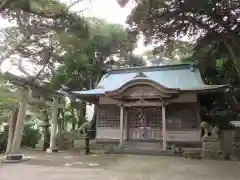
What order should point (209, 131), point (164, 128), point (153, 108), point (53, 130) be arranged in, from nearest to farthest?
point (209, 131)
point (164, 128)
point (53, 130)
point (153, 108)

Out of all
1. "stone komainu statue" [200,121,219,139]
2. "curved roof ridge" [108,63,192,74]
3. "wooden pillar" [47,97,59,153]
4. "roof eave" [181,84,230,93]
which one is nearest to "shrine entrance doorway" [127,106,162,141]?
"roof eave" [181,84,230,93]

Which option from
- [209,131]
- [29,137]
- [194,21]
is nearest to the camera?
[194,21]

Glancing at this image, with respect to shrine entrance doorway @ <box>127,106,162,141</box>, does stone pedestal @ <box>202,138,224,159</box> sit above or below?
below

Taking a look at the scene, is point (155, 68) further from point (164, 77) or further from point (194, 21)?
point (194, 21)

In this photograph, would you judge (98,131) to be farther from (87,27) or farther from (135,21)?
(87,27)

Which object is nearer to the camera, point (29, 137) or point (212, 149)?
point (212, 149)

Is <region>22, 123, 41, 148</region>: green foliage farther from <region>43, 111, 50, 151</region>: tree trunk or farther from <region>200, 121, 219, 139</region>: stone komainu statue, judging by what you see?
<region>200, 121, 219, 139</region>: stone komainu statue

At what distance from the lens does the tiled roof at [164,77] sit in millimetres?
12748

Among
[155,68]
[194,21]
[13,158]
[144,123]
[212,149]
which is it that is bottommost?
[13,158]

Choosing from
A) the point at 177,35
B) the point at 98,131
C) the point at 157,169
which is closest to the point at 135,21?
the point at 177,35

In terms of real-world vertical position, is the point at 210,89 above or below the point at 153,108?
above

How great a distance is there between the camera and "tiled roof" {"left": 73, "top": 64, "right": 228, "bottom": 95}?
12748 mm

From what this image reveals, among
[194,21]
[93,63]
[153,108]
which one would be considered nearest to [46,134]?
[93,63]

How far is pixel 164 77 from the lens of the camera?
1435 cm
